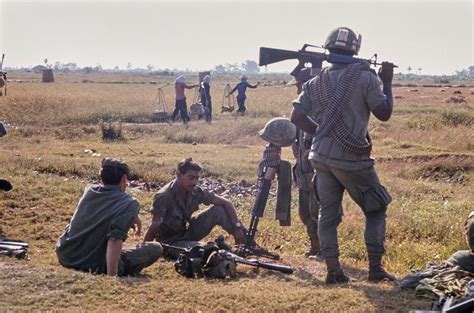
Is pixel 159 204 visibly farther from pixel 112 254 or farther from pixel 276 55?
pixel 276 55

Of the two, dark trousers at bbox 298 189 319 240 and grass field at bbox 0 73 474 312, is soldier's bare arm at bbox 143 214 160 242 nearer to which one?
grass field at bbox 0 73 474 312

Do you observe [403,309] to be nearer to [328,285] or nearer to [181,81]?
[328,285]

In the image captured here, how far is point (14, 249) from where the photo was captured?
681cm

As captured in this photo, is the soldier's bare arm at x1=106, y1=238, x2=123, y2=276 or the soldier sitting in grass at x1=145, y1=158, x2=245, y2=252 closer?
the soldier's bare arm at x1=106, y1=238, x2=123, y2=276

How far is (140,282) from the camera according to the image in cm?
552

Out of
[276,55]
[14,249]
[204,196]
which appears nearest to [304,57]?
[276,55]

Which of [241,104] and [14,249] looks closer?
[14,249]

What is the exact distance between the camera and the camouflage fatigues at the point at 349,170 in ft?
17.9

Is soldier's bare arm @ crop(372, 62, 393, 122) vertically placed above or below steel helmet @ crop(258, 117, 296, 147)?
above

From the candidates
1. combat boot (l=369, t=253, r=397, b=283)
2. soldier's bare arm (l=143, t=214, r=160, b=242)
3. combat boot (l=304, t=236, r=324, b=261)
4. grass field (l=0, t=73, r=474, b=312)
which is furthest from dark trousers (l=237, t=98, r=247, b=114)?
combat boot (l=369, t=253, r=397, b=283)

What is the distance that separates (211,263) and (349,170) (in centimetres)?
142

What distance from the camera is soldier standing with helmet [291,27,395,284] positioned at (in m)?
5.44

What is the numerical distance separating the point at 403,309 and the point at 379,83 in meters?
1.65

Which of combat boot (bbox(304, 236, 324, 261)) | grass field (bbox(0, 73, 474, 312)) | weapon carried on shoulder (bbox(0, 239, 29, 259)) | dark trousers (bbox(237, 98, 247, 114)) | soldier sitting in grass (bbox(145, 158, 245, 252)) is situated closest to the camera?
grass field (bbox(0, 73, 474, 312))
